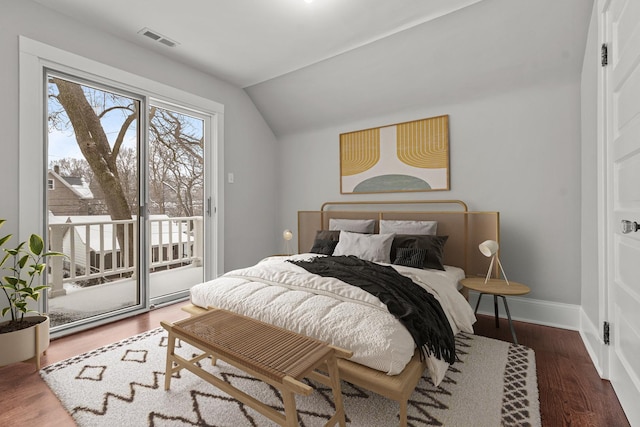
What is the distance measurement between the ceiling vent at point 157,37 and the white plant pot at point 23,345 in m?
2.49

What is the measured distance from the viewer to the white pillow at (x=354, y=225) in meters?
3.58

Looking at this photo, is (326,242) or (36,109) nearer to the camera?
(36,109)

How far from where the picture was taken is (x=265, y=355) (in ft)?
4.75

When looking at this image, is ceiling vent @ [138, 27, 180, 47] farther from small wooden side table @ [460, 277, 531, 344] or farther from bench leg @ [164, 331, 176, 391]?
small wooden side table @ [460, 277, 531, 344]

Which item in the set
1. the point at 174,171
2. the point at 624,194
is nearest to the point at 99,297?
the point at 174,171

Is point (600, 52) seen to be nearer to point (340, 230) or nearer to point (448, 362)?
point (448, 362)


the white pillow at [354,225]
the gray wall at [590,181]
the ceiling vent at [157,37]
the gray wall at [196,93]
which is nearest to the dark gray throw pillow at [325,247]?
the white pillow at [354,225]

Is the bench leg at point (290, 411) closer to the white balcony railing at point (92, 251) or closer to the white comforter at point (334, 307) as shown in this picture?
the white comforter at point (334, 307)

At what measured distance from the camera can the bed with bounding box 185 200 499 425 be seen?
154cm

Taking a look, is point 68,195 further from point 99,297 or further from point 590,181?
point 590,181

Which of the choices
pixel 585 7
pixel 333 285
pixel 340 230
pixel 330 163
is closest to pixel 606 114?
pixel 585 7

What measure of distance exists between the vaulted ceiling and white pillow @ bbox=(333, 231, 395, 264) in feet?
5.09

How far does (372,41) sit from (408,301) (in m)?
2.47

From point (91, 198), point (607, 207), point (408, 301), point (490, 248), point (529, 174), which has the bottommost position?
point (408, 301)
